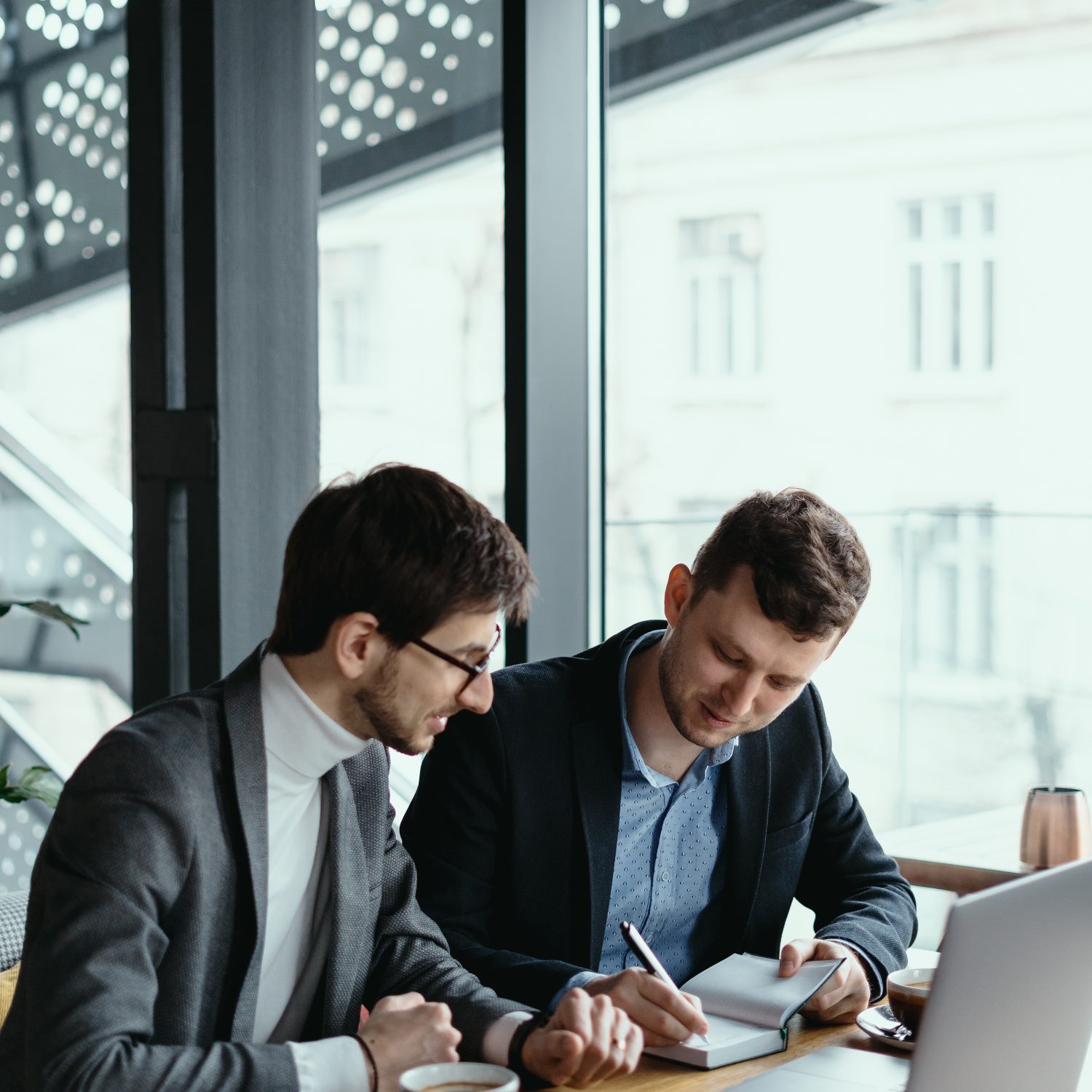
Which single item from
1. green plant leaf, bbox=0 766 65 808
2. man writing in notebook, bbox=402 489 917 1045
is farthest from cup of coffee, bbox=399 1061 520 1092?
green plant leaf, bbox=0 766 65 808

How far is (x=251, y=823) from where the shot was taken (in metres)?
1.30

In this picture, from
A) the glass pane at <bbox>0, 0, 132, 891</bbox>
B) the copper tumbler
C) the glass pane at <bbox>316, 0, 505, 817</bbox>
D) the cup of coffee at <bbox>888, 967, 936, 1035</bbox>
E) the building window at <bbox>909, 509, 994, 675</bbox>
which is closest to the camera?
the cup of coffee at <bbox>888, 967, 936, 1035</bbox>

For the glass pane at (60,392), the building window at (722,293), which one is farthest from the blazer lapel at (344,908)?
the building window at (722,293)

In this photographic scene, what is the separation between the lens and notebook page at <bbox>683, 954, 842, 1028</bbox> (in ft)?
4.66

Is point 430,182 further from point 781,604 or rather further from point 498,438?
point 781,604

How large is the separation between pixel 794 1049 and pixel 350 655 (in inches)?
23.9

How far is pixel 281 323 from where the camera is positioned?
8.34 feet

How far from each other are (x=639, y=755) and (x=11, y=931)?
80cm

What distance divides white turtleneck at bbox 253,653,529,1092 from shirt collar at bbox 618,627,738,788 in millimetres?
467

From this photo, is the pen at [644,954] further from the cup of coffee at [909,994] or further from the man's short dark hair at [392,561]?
the man's short dark hair at [392,561]

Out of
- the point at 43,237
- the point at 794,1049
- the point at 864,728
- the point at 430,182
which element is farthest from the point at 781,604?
the point at 864,728

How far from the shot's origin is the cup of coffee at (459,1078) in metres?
1.08

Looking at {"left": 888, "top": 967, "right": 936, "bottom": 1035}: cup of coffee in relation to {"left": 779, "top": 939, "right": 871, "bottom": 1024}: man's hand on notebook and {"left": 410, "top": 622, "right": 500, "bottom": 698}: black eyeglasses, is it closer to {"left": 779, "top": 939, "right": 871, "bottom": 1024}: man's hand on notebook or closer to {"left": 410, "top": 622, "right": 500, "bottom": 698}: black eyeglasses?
{"left": 779, "top": 939, "right": 871, "bottom": 1024}: man's hand on notebook

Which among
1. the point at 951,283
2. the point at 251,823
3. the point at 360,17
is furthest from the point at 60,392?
the point at 951,283
